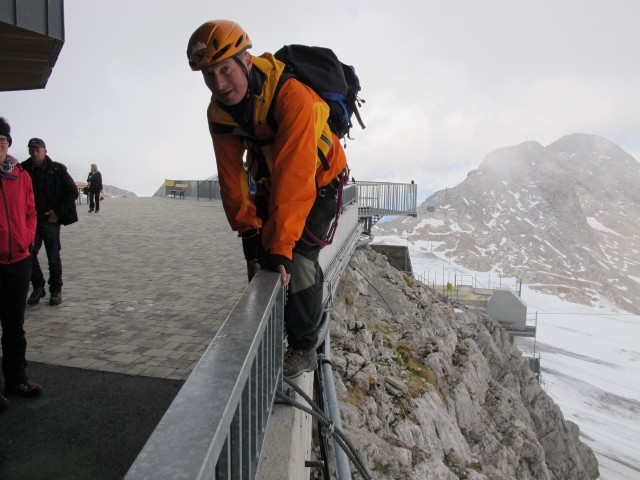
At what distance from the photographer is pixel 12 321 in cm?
330

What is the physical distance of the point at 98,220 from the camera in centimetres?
1492

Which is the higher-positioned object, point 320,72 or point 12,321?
point 320,72

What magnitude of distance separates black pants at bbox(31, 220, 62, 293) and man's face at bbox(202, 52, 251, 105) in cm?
428

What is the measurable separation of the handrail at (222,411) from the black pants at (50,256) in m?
4.30

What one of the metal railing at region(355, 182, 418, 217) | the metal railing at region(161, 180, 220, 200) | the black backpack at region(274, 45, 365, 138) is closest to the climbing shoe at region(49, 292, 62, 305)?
the black backpack at region(274, 45, 365, 138)

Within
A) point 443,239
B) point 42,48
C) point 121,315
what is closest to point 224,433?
point 121,315

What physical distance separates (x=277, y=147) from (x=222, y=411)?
1.57 meters

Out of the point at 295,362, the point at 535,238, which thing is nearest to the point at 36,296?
the point at 295,362

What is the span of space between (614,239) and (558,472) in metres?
219

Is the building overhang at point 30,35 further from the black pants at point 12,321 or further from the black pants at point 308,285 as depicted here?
the black pants at point 308,285

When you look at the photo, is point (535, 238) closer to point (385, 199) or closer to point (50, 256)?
point (385, 199)

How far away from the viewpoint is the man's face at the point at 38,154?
18.4 ft

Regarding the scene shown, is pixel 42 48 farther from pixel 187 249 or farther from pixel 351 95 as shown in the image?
pixel 351 95

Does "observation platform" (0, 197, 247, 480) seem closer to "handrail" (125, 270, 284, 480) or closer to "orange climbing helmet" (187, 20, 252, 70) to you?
"handrail" (125, 270, 284, 480)
